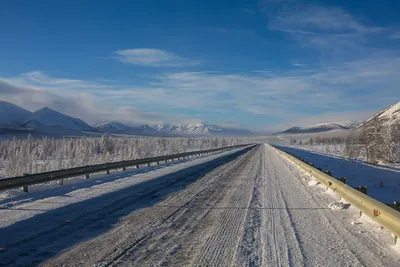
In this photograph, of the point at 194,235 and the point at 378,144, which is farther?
the point at 378,144

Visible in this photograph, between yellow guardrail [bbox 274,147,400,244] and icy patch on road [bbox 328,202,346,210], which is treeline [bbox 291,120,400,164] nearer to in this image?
yellow guardrail [bbox 274,147,400,244]

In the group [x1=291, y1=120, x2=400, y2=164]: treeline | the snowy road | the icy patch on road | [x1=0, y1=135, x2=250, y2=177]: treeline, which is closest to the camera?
the snowy road

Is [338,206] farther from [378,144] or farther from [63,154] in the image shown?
[63,154]

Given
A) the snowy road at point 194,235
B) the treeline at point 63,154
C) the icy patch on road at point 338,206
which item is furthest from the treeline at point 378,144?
the treeline at point 63,154

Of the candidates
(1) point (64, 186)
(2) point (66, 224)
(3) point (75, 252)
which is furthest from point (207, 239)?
(1) point (64, 186)

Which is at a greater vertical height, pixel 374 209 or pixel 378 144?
pixel 378 144

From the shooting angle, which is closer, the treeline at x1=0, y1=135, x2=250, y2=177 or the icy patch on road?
the icy patch on road

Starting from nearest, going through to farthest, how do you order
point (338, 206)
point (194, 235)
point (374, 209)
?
point (194, 235) → point (374, 209) → point (338, 206)

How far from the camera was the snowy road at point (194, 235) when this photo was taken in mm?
5543

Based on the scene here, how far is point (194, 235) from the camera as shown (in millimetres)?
6949

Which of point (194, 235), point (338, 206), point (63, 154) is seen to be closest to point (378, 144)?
point (338, 206)

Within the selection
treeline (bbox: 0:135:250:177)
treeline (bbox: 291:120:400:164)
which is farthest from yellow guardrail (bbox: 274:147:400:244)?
treeline (bbox: 0:135:250:177)

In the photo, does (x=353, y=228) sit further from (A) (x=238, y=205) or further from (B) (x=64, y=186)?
(B) (x=64, y=186)

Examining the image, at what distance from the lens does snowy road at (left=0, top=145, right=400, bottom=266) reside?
5543mm
